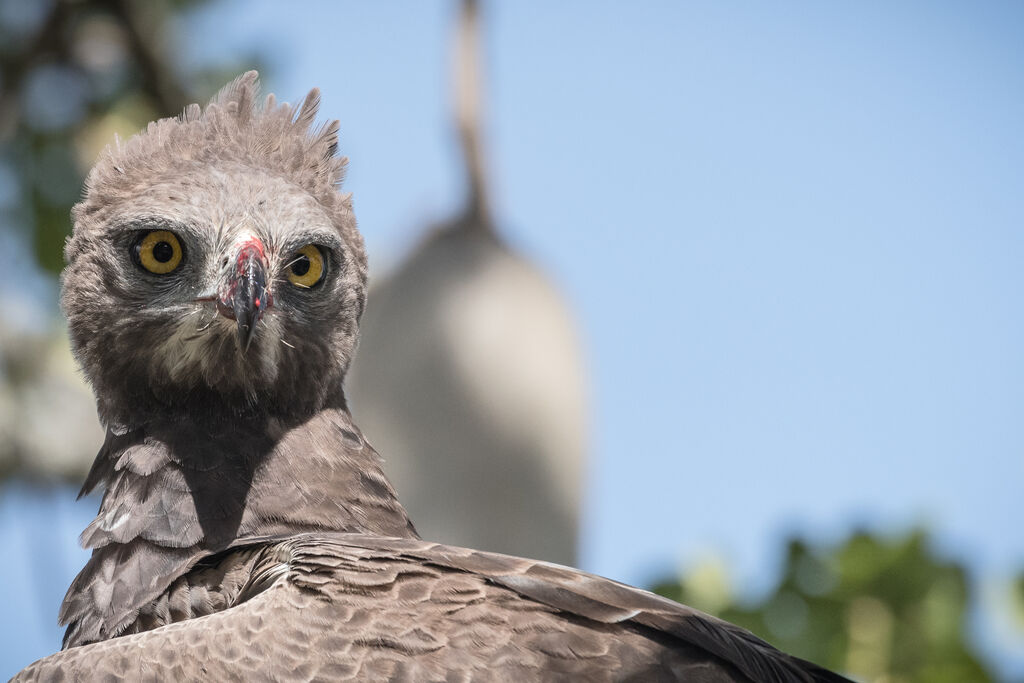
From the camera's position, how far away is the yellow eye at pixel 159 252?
4359mm

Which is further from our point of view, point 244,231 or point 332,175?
point 332,175

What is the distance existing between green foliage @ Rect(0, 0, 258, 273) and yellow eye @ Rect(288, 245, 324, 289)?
5127 mm

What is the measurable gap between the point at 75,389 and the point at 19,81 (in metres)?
2.52

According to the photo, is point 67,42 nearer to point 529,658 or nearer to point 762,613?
point 762,613

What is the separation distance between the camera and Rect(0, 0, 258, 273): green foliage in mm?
9289

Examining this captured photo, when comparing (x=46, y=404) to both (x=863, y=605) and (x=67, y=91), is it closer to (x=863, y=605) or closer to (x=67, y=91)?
(x=67, y=91)

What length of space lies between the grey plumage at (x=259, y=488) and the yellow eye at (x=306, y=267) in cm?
1

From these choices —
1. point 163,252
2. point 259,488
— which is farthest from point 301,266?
point 259,488

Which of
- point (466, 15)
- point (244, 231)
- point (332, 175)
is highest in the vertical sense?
point (466, 15)

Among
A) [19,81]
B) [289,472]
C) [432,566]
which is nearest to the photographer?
[432,566]

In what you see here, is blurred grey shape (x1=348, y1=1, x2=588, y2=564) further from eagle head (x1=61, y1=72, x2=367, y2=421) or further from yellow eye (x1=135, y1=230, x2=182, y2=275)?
yellow eye (x1=135, y1=230, x2=182, y2=275)

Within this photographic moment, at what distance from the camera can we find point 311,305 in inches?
181

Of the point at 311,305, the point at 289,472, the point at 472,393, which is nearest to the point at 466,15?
the point at 472,393

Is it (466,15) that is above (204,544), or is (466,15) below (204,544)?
above
